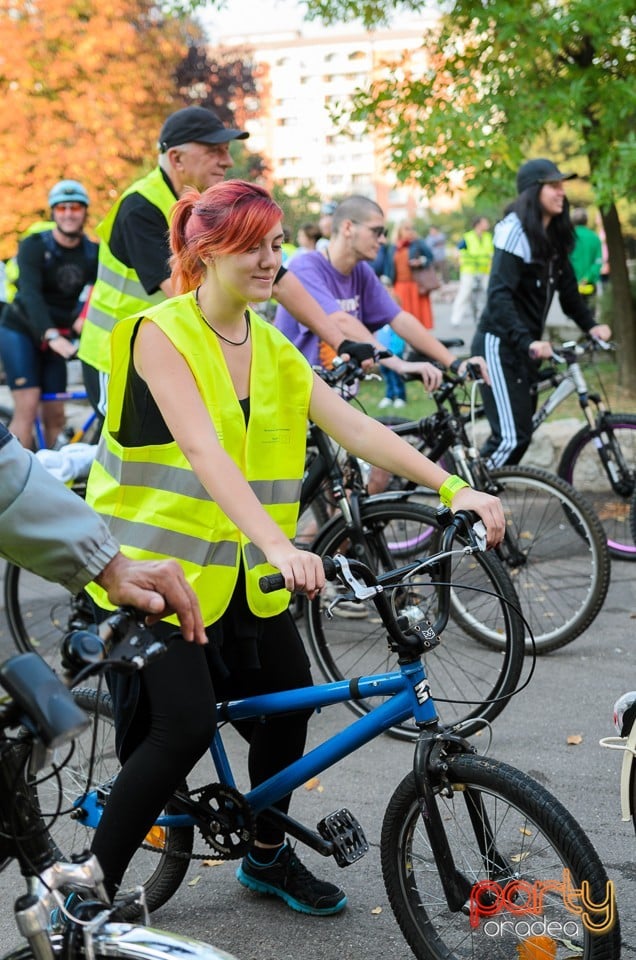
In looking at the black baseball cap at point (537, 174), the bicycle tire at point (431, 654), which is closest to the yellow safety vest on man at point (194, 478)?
the bicycle tire at point (431, 654)

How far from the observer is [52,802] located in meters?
4.15

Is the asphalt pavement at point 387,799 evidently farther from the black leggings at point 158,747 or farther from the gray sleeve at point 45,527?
the gray sleeve at point 45,527

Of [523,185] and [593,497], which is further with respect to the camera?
[593,497]

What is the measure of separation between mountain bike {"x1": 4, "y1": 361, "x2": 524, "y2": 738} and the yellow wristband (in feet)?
4.02

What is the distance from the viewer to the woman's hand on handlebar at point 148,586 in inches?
80.0

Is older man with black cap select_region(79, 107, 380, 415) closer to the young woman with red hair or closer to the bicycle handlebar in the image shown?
the young woman with red hair

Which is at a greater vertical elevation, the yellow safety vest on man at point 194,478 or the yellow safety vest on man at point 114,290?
the yellow safety vest on man at point 114,290

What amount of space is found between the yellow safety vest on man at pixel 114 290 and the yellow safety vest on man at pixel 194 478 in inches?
67.6

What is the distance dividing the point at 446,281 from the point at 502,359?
3444cm

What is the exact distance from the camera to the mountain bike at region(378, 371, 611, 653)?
525 cm

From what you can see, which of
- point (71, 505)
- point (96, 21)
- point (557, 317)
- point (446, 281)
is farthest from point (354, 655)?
point (446, 281)

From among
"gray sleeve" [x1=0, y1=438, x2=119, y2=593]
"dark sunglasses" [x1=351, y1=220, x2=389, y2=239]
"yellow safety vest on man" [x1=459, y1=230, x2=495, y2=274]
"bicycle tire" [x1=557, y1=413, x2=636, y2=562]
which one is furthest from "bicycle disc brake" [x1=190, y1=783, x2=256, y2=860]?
"yellow safety vest on man" [x1=459, y1=230, x2=495, y2=274]

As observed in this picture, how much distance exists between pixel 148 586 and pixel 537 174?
15.8 ft

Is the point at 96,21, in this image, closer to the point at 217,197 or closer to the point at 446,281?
the point at 217,197
